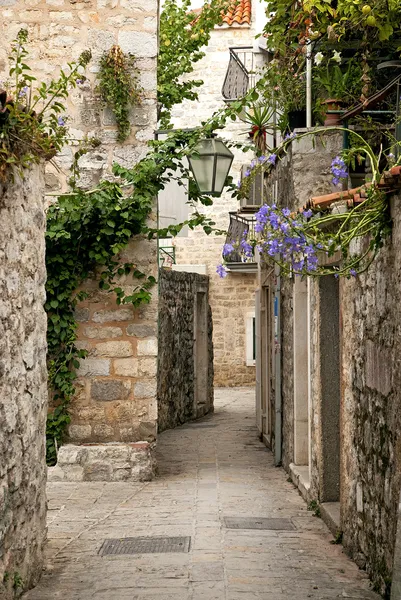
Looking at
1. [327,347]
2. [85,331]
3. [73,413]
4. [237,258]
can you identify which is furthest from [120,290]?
[237,258]

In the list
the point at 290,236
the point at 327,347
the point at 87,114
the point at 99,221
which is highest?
the point at 87,114

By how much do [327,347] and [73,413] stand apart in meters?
3.12

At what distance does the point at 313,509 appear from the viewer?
777cm

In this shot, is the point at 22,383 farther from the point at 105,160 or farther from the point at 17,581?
Answer: the point at 105,160

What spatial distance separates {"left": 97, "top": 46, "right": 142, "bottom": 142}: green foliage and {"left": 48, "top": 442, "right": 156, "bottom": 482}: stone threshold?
3176mm

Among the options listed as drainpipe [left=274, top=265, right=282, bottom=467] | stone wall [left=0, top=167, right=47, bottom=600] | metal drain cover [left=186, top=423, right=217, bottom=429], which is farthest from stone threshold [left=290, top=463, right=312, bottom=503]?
metal drain cover [left=186, top=423, right=217, bottom=429]

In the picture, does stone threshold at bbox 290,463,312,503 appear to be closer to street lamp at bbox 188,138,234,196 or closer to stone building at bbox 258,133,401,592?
stone building at bbox 258,133,401,592

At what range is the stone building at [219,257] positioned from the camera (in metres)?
23.8

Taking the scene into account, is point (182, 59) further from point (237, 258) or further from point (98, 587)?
point (98, 587)

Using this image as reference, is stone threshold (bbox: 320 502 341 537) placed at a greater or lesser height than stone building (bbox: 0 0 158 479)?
lesser

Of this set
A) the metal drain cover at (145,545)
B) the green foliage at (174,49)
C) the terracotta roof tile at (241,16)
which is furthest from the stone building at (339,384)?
the terracotta roof tile at (241,16)

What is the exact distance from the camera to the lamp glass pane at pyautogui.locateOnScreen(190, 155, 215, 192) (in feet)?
31.1

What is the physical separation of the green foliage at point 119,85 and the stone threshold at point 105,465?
318 cm

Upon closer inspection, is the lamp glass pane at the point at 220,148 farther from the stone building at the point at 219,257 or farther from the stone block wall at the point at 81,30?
the stone building at the point at 219,257
